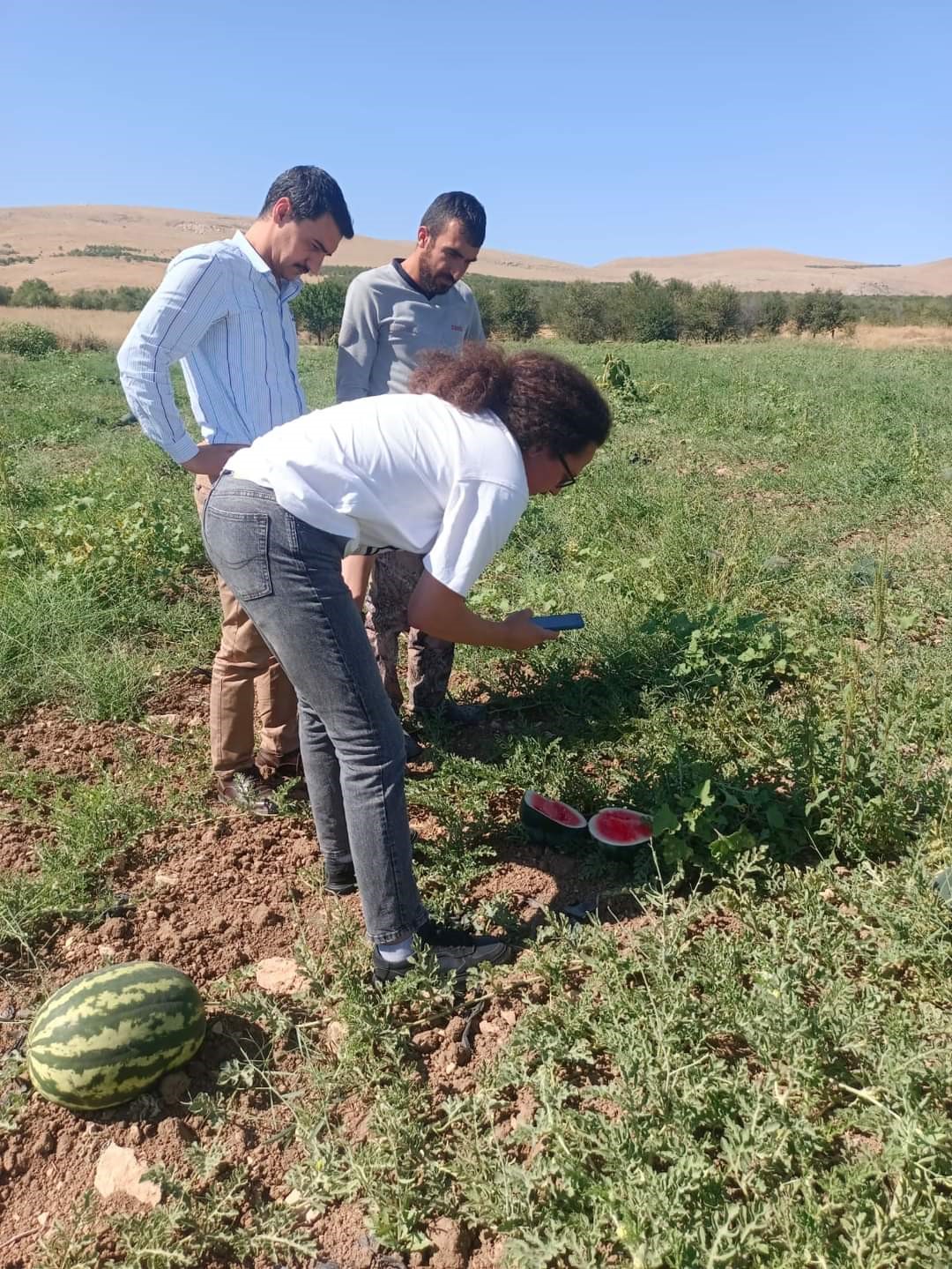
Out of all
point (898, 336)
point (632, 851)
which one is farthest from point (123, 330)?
point (632, 851)

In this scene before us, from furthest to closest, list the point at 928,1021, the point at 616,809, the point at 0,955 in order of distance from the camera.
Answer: the point at 616,809
the point at 0,955
the point at 928,1021

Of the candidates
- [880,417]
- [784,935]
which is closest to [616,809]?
[784,935]

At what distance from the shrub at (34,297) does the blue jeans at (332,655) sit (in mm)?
51452

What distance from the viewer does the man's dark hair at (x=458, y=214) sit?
3354 mm

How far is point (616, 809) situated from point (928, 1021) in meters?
1.15

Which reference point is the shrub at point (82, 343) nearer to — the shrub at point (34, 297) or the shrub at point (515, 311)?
the shrub at point (515, 311)

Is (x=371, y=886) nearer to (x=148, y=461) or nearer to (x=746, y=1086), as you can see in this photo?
(x=746, y=1086)

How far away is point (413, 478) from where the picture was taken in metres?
2.10

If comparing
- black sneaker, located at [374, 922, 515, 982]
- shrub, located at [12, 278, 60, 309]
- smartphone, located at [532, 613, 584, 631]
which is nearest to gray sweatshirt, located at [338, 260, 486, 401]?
smartphone, located at [532, 613, 584, 631]

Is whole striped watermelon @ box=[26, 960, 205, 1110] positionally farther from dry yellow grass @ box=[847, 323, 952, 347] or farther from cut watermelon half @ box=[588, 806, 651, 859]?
dry yellow grass @ box=[847, 323, 952, 347]

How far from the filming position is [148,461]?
8.67 m

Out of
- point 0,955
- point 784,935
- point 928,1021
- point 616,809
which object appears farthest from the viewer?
point 616,809

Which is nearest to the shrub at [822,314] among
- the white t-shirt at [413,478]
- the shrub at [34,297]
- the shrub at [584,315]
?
the shrub at [584,315]

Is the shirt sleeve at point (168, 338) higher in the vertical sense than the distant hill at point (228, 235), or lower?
lower
